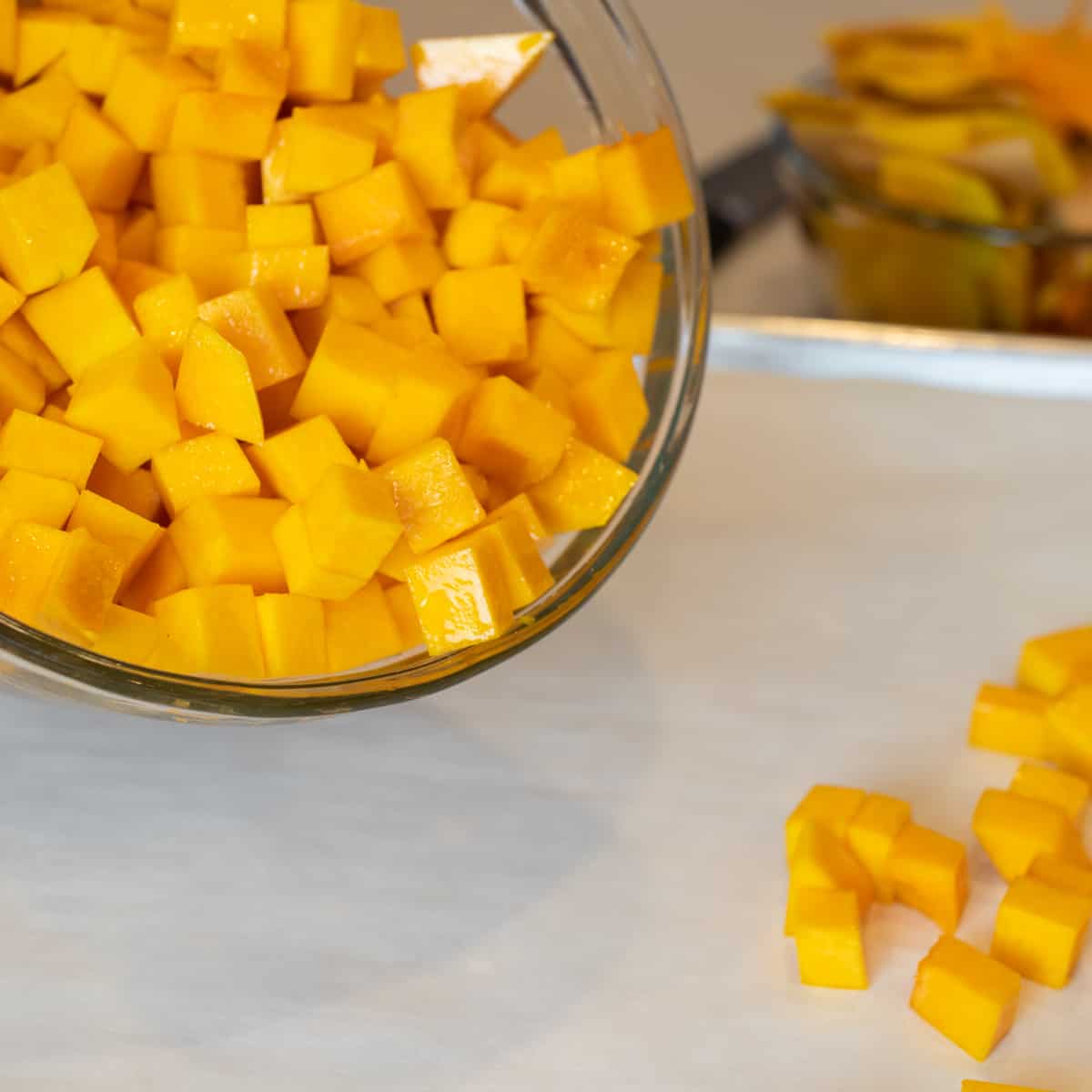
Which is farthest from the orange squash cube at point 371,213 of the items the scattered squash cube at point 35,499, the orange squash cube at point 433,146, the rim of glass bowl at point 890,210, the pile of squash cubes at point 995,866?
the rim of glass bowl at point 890,210

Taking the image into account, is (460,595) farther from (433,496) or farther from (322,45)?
(322,45)

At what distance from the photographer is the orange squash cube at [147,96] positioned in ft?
2.49

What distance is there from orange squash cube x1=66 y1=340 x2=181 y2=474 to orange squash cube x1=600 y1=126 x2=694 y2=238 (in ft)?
0.88

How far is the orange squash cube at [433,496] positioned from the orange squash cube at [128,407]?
0.11m

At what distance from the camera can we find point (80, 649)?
0.60 m

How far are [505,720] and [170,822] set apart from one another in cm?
21

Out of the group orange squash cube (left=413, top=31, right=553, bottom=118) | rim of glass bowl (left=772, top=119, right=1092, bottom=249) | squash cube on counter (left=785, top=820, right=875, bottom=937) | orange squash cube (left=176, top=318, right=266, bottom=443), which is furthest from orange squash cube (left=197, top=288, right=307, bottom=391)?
rim of glass bowl (left=772, top=119, right=1092, bottom=249)

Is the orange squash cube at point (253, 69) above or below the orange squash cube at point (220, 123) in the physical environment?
above

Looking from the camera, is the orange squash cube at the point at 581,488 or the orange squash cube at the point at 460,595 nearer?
the orange squash cube at the point at 460,595

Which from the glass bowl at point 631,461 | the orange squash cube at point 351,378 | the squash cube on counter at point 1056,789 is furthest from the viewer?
the squash cube on counter at point 1056,789

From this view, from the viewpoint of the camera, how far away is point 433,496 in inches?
26.8

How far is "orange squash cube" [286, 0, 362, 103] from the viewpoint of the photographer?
785 mm

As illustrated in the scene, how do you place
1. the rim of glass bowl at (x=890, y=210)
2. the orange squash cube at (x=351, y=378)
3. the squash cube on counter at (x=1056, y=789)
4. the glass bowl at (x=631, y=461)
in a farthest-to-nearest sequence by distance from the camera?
the rim of glass bowl at (x=890, y=210) < the squash cube on counter at (x=1056, y=789) < the orange squash cube at (x=351, y=378) < the glass bowl at (x=631, y=461)

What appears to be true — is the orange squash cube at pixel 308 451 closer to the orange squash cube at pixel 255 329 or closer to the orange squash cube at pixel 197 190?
the orange squash cube at pixel 255 329
